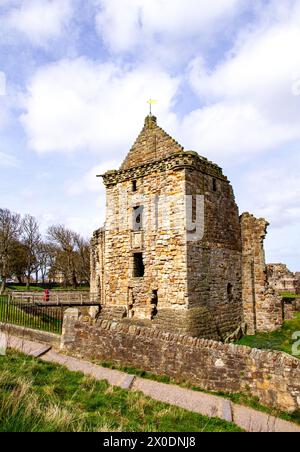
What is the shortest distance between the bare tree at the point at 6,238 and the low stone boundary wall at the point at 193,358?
27.7 meters

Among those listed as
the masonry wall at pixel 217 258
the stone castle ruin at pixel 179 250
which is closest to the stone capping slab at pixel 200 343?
the stone castle ruin at pixel 179 250

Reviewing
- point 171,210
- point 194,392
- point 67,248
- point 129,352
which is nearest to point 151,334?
point 129,352

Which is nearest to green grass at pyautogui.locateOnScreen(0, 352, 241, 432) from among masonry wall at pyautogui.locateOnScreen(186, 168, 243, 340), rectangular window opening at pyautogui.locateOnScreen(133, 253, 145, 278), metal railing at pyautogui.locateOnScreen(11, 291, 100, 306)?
masonry wall at pyautogui.locateOnScreen(186, 168, 243, 340)

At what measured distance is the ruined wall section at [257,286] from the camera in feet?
63.8

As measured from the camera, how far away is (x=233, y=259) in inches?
758

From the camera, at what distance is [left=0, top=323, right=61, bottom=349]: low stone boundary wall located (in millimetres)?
12070

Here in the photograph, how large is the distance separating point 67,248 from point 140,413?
46.4 m

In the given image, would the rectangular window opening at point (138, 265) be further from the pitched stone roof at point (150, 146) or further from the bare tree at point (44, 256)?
the bare tree at point (44, 256)

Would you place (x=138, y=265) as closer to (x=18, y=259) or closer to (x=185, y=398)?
(x=185, y=398)

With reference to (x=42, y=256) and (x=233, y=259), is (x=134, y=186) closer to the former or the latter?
(x=233, y=259)

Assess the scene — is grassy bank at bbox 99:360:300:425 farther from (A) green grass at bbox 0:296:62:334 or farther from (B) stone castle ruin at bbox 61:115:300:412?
(A) green grass at bbox 0:296:62:334

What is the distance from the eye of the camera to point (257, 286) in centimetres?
2002

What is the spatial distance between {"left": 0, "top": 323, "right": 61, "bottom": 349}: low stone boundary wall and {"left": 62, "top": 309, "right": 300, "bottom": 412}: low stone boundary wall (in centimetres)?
57

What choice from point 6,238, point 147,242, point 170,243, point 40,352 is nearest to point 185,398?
point 40,352
